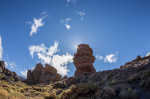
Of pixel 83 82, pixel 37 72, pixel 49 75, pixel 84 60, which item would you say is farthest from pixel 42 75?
pixel 83 82

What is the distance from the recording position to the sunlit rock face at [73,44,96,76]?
4125 centimetres

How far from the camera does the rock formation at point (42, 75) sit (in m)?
57.8

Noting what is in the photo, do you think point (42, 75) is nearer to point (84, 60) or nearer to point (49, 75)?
point (49, 75)

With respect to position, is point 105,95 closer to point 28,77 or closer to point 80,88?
point 80,88

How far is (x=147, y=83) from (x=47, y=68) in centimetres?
5782

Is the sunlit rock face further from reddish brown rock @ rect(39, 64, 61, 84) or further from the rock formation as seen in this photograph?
the rock formation

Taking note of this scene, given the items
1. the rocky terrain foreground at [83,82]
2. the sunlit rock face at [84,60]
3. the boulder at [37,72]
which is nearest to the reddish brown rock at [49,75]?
the rocky terrain foreground at [83,82]

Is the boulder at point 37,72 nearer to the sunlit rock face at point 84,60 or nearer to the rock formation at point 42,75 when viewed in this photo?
the rock formation at point 42,75

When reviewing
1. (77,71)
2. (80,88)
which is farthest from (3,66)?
(80,88)

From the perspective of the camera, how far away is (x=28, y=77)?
63.8 m

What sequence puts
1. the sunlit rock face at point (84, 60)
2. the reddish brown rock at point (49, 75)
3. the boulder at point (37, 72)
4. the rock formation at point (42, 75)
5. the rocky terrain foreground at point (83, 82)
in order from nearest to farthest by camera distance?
1. the rocky terrain foreground at point (83, 82)
2. the sunlit rock face at point (84, 60)
3. the reddish brown rock at point (49, 75)
4. the rock formation at point (42, 75)
5. the boulder at point (37, 72)

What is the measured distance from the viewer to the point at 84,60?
138 ft

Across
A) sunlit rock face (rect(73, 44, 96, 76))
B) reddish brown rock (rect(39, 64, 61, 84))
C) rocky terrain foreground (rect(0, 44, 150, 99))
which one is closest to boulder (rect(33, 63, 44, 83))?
rocky terrain foreground (rect(0, 44, 150, 99))

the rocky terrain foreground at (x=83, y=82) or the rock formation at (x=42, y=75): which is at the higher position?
the rock formation at (x=42, y=75)
